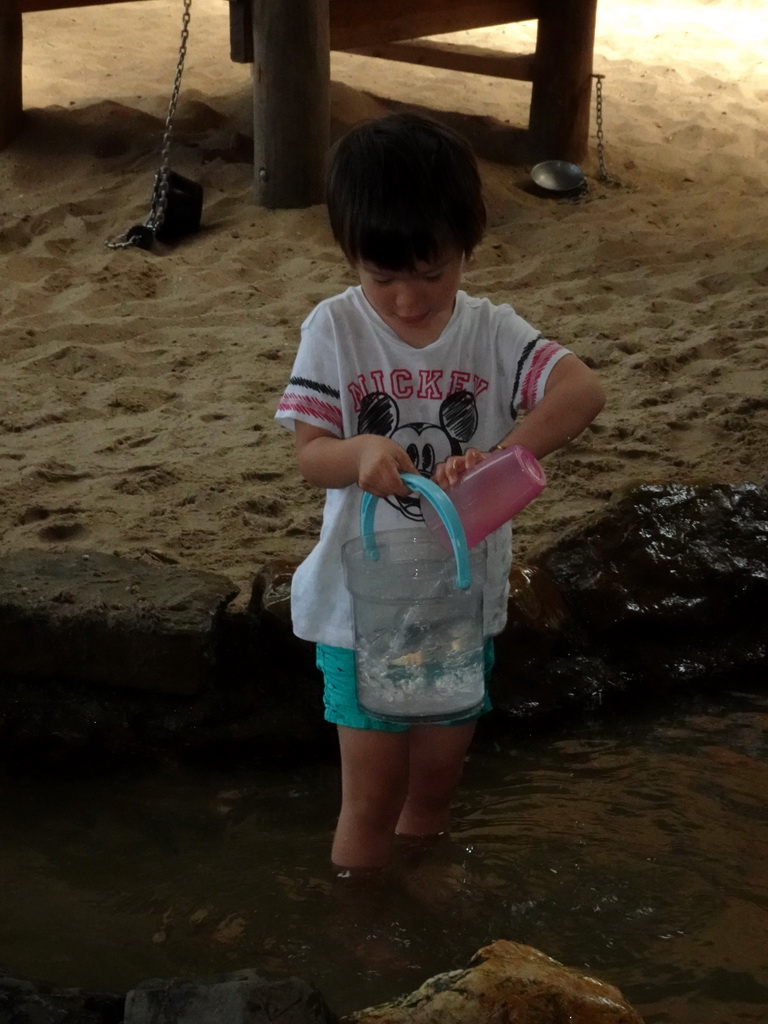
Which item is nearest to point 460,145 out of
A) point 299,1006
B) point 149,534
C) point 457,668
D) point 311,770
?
point 457,668

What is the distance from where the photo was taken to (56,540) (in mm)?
3430

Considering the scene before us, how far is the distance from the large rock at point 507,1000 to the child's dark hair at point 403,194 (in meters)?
1.02

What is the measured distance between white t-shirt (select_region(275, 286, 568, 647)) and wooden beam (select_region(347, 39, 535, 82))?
212 inches

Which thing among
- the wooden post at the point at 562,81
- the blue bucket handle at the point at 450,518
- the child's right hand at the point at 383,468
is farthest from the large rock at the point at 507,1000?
the wooden post at the point at 562,81

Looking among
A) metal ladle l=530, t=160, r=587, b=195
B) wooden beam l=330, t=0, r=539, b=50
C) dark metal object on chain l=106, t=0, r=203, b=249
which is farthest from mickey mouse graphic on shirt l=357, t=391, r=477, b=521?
wooden beam l=330, t=0, r=539, b=50

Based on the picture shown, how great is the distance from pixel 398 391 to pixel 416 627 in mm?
386

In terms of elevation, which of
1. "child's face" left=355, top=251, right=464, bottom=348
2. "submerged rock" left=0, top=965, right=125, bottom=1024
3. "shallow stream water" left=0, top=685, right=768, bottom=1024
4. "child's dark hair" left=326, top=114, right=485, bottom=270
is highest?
"child's dark hair" left=326, top=114, right=485, bottom=270

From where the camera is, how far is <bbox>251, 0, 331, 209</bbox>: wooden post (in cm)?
584

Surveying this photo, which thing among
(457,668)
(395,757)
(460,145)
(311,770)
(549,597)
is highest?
(460,145)

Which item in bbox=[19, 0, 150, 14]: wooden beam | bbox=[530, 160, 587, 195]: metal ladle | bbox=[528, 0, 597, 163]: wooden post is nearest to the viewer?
bbox=[19, 0, 150, 14]: wooden beam

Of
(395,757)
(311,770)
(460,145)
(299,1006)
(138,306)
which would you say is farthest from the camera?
(138,306)

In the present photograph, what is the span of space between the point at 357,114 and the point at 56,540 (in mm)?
4371

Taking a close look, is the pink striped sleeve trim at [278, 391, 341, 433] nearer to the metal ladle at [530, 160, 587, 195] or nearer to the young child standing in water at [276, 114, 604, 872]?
the young child standing in water at [276, 114, 604, 872]

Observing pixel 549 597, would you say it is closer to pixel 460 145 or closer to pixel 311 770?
pixel 311 770
